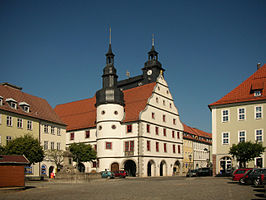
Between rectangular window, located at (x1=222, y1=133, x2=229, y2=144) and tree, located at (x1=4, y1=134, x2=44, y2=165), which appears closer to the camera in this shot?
tree, located at (x1=4, y1=134, x2=44, y2=165)

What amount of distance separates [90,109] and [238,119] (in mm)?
32989

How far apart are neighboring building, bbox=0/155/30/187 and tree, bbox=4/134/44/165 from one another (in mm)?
13636

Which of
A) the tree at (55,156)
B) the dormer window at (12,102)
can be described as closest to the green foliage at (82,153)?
the tree at (55,156)

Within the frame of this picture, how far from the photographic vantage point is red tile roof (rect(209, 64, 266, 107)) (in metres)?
39.1

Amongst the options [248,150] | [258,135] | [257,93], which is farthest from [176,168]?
[248,150]

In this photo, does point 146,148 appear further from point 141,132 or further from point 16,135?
point 16,135

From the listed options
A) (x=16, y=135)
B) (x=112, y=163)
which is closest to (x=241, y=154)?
(x=112, y=163)

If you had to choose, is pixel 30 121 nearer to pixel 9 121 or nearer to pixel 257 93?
Result: pixel 9 121

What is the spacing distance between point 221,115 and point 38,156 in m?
21.7

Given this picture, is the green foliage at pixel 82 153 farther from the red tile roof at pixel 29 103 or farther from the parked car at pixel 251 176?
the parked car at pixel 251 176

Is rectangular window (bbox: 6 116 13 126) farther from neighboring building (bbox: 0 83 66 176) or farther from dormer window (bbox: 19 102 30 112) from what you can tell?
dormer window (bbox: 19 102 30 112)

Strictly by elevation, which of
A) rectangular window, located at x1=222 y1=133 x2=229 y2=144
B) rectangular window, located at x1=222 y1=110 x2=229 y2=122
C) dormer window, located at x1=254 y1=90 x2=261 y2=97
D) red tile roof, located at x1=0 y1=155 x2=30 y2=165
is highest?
dormer window, located at x1=254 y1=90 x2=261 y2=97

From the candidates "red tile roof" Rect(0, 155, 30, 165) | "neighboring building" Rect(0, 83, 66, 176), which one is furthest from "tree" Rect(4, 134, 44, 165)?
"red tile roof" Rect(0, 155, 30, 165)

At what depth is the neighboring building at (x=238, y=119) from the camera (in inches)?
1518
